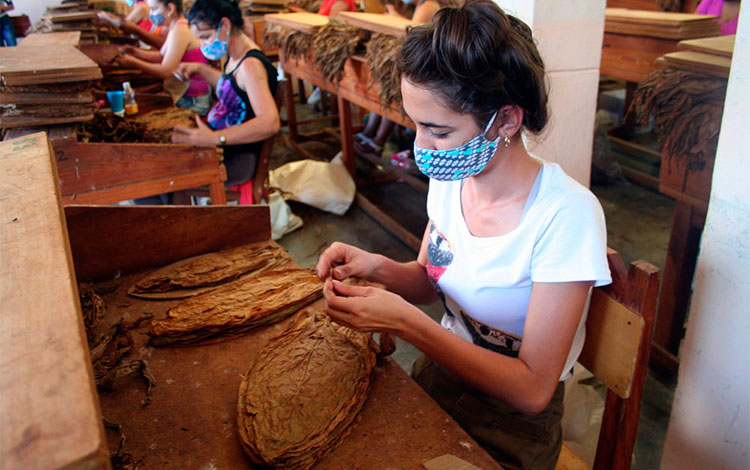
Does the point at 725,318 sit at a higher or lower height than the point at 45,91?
lower

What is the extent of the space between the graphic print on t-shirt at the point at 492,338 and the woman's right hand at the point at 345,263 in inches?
12.4

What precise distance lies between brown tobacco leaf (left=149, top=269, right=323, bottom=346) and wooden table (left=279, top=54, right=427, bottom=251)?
75.9 inches

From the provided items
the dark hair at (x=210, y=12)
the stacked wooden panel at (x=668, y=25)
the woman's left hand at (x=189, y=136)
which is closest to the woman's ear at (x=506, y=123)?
the woman's left hand at (x=189, y=136)

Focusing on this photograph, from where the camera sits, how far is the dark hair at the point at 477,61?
3.98ft

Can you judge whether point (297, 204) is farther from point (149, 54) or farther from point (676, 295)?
point (676, 295)

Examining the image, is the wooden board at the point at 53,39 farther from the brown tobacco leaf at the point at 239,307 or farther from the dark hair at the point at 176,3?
the brown tobacco leaf at the point at 239,307

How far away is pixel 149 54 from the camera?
526cm

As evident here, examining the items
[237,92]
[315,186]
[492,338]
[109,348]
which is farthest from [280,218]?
[492,338]

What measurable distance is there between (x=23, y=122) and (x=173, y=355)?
1.65 meters

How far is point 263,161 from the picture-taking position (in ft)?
12.1

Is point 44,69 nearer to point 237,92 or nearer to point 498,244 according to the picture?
point 237,92

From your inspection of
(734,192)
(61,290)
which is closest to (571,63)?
(734,192)

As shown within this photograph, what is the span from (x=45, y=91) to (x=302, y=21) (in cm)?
266

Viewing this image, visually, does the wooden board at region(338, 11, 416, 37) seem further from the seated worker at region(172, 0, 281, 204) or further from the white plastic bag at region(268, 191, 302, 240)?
the white plastic bag at region(268, 191, 302, 240)
